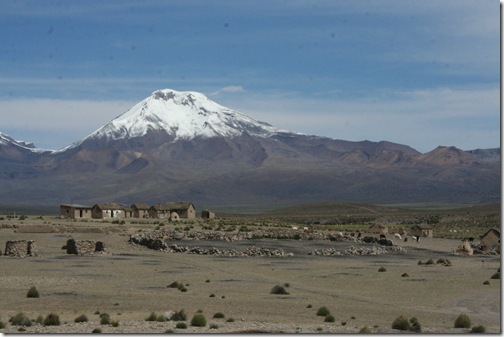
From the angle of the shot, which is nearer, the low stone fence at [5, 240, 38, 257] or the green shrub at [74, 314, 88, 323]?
the green shrub at [74, 314, 88, 323]

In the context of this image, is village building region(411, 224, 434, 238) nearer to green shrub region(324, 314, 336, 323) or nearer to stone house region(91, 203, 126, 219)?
stone house region(91, 203, 126, 219)

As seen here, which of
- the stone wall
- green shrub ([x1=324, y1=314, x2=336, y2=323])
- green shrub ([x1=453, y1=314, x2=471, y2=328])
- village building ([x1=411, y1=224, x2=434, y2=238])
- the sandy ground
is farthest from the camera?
village building ([x1=411, y1=224, x2=434, y2=238])

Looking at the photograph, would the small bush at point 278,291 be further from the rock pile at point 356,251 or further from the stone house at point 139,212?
the stone house at point 139,212

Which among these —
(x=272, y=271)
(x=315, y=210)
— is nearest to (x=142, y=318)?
(x=272, y=271)

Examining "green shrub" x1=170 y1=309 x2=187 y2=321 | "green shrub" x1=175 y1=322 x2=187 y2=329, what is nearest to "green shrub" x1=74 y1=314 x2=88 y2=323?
"green shrub" x1=170 y1=309 x2=187 y2=321

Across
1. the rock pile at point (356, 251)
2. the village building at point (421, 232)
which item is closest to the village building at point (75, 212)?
the village building at point (421, 232)

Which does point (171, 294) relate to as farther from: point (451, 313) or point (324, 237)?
point (324, 237)

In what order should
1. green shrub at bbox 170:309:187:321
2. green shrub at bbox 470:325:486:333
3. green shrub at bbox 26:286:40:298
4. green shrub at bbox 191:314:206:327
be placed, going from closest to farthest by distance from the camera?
green shrub at bbox 470:325:486:333 → green shrub at bbox 191:314:206:327 → green shrub at bbox 170:309:187:321 → green shrub at bbox 26:286:40:298
